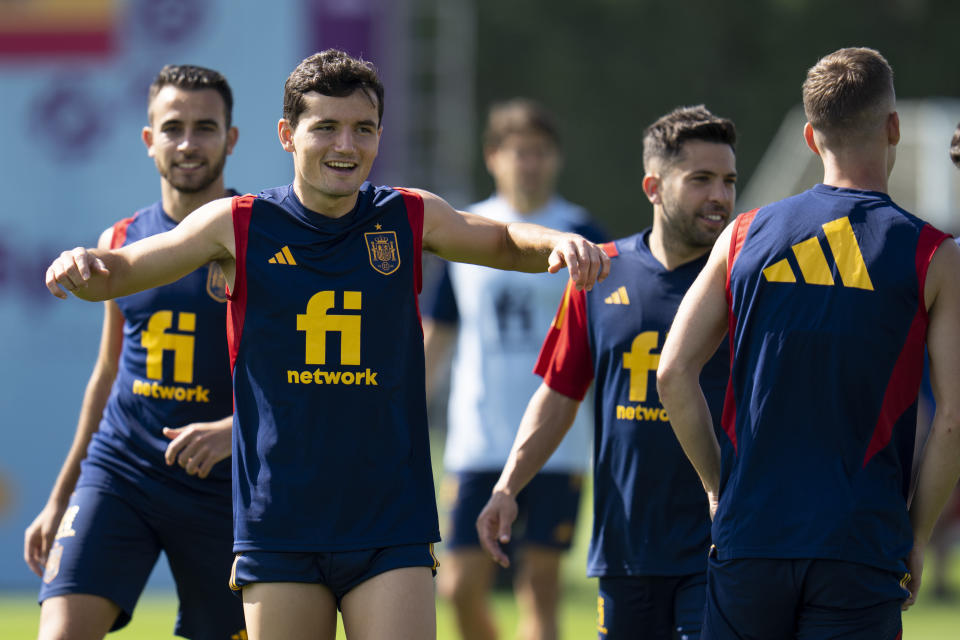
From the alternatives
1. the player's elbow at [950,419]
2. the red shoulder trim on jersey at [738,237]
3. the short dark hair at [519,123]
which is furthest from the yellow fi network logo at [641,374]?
the short dark hair at [519,123]

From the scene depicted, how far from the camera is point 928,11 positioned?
117ft

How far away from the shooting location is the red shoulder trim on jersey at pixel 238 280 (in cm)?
405

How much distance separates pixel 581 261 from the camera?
12.8 ft

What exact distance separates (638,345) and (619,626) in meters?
0.96

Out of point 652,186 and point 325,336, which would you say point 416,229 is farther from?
→ point 652,186

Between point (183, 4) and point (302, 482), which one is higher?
point (183, 4)

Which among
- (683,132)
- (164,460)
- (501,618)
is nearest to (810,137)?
(683,132)

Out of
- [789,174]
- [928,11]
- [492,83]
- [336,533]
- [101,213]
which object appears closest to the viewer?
[336,533]

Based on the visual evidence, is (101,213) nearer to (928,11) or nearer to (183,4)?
(183,4)

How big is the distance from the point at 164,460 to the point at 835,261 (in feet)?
8.20

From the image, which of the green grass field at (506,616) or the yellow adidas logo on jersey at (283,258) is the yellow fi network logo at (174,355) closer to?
the yellow adidas logo on jersey at (283,258)

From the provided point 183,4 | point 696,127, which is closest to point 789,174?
point 183,4

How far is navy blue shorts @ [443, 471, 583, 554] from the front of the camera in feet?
22.1

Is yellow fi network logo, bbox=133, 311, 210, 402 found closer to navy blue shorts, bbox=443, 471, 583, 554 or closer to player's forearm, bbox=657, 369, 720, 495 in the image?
player's forearm, bbox=657, 369, 720, 495
